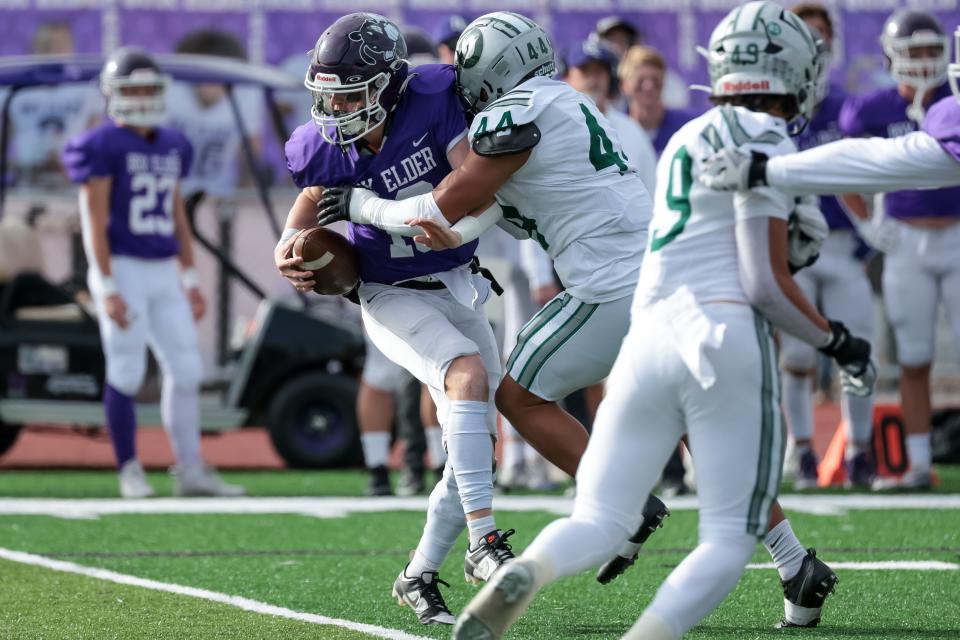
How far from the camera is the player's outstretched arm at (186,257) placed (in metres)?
7.64

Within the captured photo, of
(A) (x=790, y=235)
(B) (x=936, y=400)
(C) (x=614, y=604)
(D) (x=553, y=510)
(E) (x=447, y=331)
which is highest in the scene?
(A) (x=790, y=235)

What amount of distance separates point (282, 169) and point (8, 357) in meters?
3.81

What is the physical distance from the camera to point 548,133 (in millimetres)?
4113

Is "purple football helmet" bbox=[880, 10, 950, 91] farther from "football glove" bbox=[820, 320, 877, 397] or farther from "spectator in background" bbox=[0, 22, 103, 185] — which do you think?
"spectator in background" bbox=[0, 22, 103, 185]

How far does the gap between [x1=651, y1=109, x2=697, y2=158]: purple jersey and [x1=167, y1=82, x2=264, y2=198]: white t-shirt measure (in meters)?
3.14

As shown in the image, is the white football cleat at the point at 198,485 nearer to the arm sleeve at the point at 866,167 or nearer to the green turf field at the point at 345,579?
the green turf field at the point at 345,579

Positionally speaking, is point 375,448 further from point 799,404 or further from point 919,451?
point 919,451

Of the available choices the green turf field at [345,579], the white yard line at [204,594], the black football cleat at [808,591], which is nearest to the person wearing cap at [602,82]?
the green turf field at [345,579]

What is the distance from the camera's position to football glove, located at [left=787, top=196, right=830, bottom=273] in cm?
344

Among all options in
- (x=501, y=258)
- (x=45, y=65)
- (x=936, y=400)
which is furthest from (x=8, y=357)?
(x=936, y=400)

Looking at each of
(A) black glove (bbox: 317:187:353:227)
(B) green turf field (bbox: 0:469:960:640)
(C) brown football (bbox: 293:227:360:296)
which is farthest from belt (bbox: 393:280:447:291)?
(B) green turf field (bbox: 0:469:960:640)

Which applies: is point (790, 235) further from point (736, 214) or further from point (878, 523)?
point (878, 523)

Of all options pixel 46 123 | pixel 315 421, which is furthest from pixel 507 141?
pixel 46 123

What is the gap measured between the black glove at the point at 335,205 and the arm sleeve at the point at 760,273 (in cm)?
123
